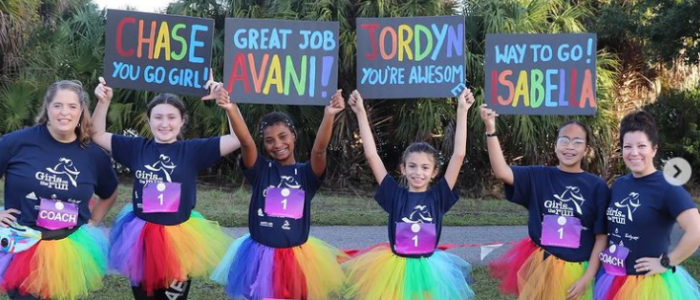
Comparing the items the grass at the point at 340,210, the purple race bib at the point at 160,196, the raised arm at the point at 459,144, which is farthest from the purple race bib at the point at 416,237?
the grass at the point at 340,210

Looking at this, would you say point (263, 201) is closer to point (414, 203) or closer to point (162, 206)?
point (162, 206)

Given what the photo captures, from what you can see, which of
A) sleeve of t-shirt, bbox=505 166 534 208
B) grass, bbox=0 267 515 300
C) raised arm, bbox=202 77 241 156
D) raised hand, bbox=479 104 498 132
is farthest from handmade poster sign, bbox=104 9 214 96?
grass, bbox=0 267 515 300

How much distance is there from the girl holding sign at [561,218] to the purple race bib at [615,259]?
7cm

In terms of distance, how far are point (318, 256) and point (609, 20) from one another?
30.9 ft

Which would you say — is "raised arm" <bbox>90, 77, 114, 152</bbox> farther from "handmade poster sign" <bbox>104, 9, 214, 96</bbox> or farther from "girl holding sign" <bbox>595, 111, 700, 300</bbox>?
"girl holding sign" <bbox>595, 111, 700, 300</bbox>

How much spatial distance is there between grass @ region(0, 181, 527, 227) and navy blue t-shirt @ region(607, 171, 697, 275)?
18.6 feet

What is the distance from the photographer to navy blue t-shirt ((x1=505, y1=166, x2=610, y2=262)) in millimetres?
4191

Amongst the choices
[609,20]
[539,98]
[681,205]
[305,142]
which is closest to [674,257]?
[681,205]

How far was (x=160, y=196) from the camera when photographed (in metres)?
4.30

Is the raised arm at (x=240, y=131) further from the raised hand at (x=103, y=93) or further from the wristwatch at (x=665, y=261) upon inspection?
the wristwatch at (x=665, y=261)

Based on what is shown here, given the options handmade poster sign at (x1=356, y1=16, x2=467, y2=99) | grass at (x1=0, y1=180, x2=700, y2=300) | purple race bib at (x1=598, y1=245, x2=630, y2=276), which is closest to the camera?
purple race bib at (x1=598, y1=245, x2=630, y2=276)

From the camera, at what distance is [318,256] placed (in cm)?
445

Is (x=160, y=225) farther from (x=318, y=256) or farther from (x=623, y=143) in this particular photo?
(x=623, y=143)

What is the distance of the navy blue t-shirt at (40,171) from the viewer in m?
4.02
